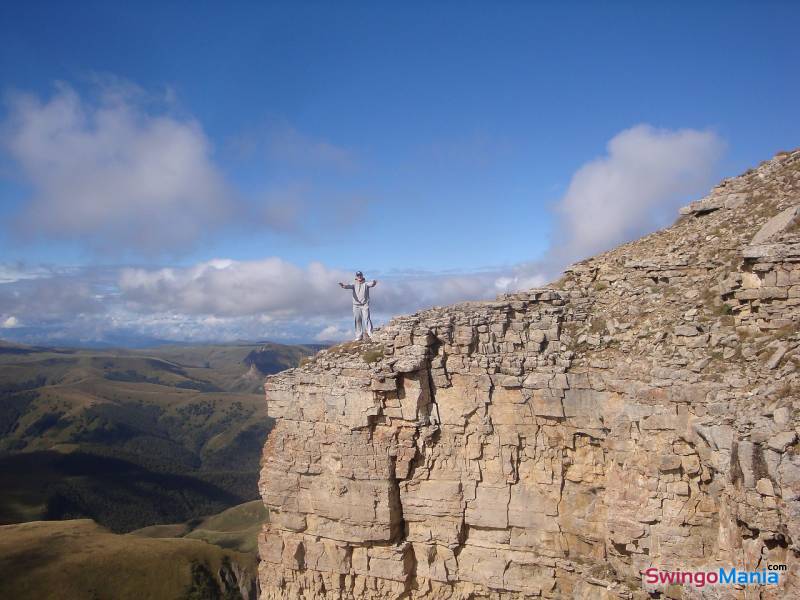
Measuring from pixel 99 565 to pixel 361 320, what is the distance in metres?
73.3

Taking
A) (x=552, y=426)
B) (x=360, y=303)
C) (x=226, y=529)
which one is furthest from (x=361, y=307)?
(x=226, y=529)

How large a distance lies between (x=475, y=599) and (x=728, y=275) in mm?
15395

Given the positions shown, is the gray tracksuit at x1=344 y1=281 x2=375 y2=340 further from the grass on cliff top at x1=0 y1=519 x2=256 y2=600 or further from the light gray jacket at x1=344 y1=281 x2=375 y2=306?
the grass on cliff top at x1=0 y1=519 x2=256 y2=600

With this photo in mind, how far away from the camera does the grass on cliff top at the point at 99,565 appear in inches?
2630

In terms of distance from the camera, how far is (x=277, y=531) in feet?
72.7

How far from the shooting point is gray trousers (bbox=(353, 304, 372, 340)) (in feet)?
78.9

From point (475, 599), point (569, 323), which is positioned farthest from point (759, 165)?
point (475, 599)

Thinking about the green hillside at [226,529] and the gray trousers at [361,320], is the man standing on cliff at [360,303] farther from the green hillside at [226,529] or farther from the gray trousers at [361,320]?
the green hillside at [226,529]

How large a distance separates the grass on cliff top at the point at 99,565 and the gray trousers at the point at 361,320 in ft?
225

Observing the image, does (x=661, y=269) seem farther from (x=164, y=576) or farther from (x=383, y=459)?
(x=164, y=576)

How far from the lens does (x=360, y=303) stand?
79.7 ft

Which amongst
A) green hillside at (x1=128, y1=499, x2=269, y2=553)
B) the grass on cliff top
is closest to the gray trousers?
the grass on cliff top

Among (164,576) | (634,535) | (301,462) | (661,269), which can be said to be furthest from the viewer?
(164,576)

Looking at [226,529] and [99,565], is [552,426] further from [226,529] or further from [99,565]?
[226,529]
